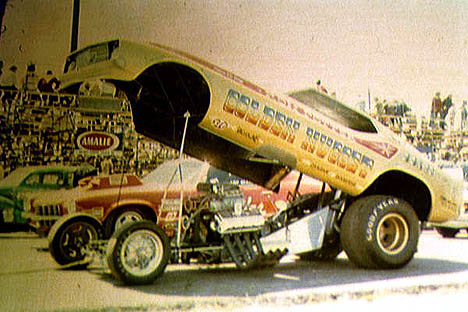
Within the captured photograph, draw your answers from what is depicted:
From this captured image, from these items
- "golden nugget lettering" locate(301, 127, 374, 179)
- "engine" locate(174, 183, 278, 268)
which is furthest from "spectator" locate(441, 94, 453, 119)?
"engine" locate(174, 183, 278, 268)

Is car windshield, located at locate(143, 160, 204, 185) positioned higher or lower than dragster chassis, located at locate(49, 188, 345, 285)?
higher

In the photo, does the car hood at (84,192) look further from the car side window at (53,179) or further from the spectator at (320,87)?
the spectator at (320,87)

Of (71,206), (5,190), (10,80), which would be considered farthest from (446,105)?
(5,190)

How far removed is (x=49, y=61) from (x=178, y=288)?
2.26 meters

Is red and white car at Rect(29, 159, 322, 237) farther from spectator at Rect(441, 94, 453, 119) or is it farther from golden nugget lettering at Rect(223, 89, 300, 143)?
spectator at Rect(441, 94, 453, 119)

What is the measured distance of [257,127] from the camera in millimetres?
4746

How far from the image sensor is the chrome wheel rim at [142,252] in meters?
4.26

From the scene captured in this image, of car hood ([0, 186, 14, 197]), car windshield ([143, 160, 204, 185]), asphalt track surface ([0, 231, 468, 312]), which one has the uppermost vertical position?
car windshield ([143, 160, 204, 185])

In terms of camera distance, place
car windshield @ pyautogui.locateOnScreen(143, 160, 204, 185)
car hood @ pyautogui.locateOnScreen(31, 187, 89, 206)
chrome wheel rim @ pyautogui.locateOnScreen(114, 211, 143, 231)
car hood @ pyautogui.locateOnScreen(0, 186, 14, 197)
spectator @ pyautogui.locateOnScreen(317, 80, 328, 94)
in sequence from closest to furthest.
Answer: car hood @ pyautogui.locateOnScreen(0, 186, 14, 197)
car hood @ pyautogui.locateOnScreen(31, 187, 89, 206)
car windshield @ pyautogui.locateOnScreen(143, 160, 204, 185)
chrome wheel rim @ pyautogui.locateOnScreen(114, 211, 143, 231)
spectator @ pyautogui.locateOnScreen(317, 80, 328, 94)

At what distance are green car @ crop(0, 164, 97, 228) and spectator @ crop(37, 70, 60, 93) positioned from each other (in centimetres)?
67

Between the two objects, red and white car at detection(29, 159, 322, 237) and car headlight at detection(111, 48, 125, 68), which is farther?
red and white car at detection(29, 159, 322, 237)

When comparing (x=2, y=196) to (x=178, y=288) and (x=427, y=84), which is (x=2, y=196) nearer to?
(x=178, y=288)

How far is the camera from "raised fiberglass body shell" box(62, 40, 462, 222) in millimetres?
4387

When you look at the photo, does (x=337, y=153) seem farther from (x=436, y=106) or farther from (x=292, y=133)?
(x=436, y=106)
